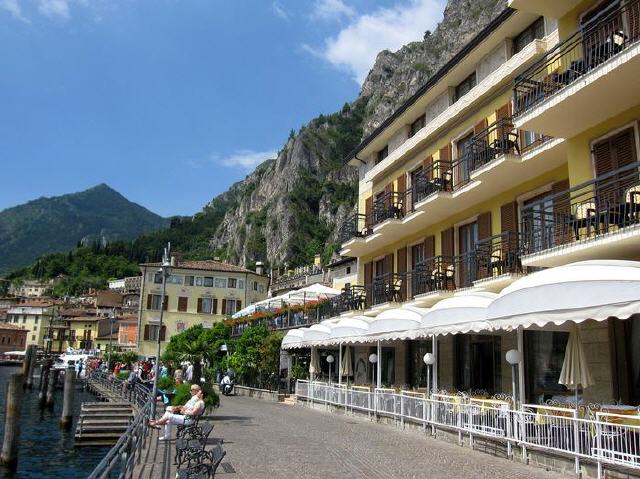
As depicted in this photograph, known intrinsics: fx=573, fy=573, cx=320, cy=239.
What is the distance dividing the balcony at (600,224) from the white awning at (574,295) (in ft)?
4.31

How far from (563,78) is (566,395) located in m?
7.71

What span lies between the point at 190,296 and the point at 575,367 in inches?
2188

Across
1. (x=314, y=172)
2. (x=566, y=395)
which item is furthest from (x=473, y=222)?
(x=314, y=172)

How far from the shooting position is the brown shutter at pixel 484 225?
18844 millimetres

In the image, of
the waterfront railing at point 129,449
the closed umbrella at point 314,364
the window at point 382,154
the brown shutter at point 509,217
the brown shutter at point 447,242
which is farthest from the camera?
the window at point 382,154

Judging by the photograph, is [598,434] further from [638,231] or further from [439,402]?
[439,402]

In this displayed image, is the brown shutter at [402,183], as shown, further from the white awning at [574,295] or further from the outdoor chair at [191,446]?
the outdoor chair at [191,446]

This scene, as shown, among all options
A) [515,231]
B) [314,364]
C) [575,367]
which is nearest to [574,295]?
[575,367]

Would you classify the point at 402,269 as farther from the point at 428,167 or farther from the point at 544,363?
the point at 544,363

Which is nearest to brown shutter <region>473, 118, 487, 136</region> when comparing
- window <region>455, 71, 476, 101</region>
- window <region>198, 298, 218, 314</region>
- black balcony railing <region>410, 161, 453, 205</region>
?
black balcony railing <region>410, 161, 453, 205</region>

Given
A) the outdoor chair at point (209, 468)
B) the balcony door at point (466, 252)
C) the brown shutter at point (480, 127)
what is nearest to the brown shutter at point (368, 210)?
the balcony door at point (466, 252)

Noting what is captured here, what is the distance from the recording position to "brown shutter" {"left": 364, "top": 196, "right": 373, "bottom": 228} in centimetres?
2739

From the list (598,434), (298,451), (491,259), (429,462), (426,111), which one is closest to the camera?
(598,434)

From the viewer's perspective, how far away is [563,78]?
13055 mm
